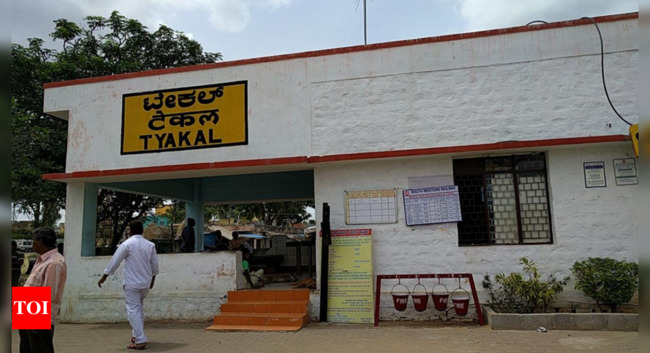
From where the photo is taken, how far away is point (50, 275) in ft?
15.5

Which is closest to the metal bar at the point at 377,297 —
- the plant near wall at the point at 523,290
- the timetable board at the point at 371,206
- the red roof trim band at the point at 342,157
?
the timetable board at the point at 371,206

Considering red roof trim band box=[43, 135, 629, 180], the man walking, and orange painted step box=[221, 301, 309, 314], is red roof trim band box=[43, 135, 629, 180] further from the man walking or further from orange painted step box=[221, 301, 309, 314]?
the man walking

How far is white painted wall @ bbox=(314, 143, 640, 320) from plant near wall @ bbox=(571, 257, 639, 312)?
37cm

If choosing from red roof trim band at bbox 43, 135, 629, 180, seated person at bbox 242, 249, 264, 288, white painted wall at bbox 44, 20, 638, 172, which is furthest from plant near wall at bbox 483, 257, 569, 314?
seated person at bbox 242, 249, 264, 288

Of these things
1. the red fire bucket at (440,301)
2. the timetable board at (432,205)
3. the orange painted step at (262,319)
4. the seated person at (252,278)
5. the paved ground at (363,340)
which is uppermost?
the timetable board at (432,205)

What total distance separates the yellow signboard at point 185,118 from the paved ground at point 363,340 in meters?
3.64

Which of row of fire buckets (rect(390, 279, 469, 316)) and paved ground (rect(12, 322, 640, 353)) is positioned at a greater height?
row of fire buckets (rect(390, 279, 469, 316))

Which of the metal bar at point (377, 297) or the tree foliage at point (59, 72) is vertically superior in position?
the tree foliage at point (59, 72)

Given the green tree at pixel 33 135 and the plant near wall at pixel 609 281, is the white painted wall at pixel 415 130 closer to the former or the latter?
the plant near wall at pixel 609 281

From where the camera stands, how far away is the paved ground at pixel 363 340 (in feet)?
20.0

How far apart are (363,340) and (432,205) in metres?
2.76

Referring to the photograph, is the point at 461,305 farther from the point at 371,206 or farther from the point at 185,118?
the point at 185,118

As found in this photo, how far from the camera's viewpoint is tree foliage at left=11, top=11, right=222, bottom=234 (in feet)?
38.9

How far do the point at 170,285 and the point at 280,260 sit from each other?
6.27m
